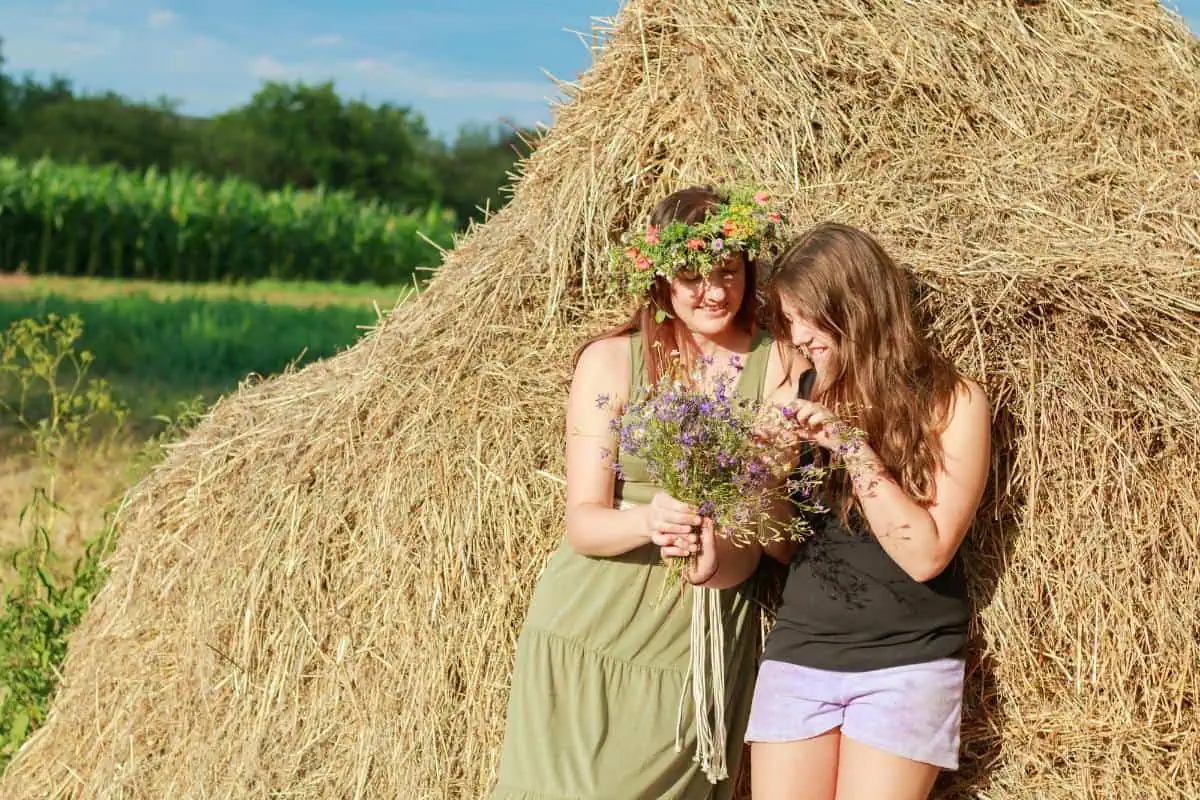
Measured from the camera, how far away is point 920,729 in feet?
9.91

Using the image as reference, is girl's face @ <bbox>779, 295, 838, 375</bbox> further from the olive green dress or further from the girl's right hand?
the girl's right hand

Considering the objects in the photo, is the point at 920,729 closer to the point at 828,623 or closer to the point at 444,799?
the point at 828,623

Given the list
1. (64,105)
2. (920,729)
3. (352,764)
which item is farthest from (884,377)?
(64,105)

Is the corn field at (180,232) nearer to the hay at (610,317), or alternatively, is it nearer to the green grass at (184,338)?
the green grass at (184,338)

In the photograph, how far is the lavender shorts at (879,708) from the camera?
3.01m

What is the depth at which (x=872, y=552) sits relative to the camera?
3.16 m

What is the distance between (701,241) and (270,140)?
58210 millimetres

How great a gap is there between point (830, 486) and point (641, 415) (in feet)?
2.20

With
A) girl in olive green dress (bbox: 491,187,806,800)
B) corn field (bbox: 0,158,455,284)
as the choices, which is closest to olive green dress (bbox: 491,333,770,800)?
girl in olive green dress (bbox: 491,187,806,800)

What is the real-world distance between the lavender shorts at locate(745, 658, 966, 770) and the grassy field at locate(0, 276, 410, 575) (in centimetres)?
199

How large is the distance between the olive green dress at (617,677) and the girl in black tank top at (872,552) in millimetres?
214

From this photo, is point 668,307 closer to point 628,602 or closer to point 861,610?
point 628,602

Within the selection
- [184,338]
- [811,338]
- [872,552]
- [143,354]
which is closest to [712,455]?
[811,338]

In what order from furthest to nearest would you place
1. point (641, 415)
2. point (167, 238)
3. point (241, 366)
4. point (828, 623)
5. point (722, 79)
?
1. point (167, 238)
2. point (241, 366)
3. point (722, 79)
4. point (828, 623)
5. point (641, 415)
